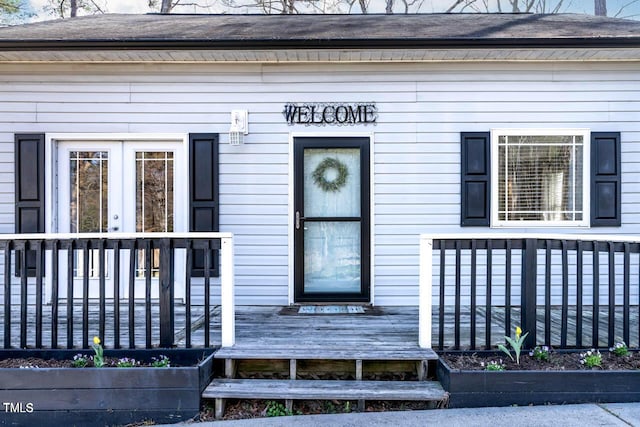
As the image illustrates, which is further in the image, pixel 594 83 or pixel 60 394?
pixel 594 83

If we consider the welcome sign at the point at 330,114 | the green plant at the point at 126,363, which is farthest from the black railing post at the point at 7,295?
the welcome sign at the point at 330,114

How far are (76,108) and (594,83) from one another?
543 centimetres

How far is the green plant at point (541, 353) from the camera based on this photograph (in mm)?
3033

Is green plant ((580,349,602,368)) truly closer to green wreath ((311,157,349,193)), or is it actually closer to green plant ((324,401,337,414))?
green plant ((324,401,337,414))

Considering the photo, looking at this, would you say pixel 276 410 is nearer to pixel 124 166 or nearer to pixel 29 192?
pixel 124 166

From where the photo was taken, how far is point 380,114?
4.66 m

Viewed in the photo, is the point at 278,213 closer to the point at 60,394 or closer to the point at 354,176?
the point at 354,176

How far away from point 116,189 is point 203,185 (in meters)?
0.93

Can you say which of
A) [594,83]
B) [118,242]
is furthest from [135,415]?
[594,83]

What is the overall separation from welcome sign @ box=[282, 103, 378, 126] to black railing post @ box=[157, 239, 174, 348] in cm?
209

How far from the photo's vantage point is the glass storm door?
15.3 feet

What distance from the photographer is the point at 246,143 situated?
184 inches

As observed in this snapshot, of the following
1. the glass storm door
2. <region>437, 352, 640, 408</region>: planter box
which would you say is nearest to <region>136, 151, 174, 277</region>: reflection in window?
the glass storm door

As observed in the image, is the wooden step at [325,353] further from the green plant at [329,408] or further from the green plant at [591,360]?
the green plant at [591,360]
